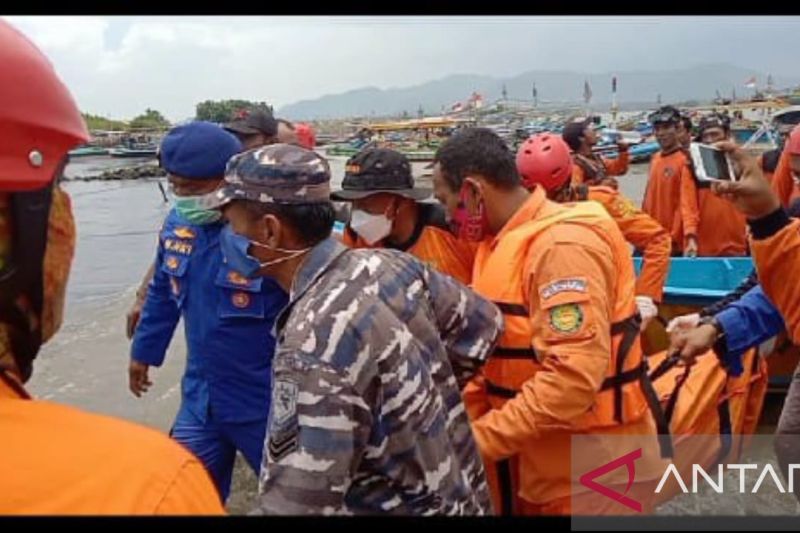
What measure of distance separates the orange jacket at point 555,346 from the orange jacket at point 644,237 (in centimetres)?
213

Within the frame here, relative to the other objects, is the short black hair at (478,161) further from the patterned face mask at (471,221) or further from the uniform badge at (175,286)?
the uniform badge at (175,286)

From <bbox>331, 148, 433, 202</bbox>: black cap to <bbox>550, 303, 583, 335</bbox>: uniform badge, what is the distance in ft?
4.12

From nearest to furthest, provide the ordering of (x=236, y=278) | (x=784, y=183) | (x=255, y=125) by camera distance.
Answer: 1. (x=236, y=278)
2. (x=255, y=125)
3. (x=784, y=183)

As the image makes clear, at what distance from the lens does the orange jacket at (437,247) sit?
11.1 feet

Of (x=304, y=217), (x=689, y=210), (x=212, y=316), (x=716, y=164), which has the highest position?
(x=304, y=217)

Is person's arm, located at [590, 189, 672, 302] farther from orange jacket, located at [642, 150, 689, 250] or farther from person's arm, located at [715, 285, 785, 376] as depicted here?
orange jacket, located at [642, 150, 689, 250]

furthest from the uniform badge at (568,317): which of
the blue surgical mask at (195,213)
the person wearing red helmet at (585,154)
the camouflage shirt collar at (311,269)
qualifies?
the person wearing red helmet at (585,154)

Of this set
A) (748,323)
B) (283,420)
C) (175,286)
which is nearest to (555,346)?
(283,420)

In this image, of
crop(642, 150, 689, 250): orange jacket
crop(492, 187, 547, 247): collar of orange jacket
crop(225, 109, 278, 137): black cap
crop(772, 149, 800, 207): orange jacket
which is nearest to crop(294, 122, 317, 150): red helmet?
crop(225, 109, 278, 137): black cap

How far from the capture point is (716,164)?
97.3 inches

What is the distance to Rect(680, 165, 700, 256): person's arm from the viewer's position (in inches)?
236

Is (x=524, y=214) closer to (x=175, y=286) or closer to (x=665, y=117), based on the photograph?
(x=175, y=286)

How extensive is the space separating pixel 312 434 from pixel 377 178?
184cm

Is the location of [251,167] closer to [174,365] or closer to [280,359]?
[280,359]
